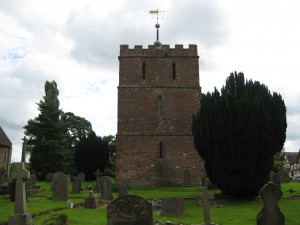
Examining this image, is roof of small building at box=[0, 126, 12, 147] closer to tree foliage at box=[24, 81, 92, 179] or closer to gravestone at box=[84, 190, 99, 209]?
tree foliage at box=[24, 81, 92, 179]

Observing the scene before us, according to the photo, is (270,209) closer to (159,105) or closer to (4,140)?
(159,105)

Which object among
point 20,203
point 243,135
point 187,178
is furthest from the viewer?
point 187,178

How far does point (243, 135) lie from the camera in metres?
17.0

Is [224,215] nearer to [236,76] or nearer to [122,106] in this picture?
[236,76]

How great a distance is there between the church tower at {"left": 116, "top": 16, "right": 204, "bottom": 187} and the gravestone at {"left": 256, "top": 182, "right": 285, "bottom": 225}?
18.2 m

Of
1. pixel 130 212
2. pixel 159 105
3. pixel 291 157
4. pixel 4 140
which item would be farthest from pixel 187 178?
pixel 291 157

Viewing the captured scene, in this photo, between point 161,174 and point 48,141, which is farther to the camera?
point 48,141

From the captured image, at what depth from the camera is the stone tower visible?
2694 cm

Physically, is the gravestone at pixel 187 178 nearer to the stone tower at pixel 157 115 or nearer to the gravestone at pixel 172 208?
the stone tower at pixel 157 115

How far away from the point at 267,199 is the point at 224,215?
4.31 metres

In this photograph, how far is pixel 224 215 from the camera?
40.3 feet

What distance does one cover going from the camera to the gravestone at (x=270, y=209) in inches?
321

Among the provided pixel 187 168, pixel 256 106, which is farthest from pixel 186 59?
pixel 256 106

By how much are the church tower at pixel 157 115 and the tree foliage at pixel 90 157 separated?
447 inches
